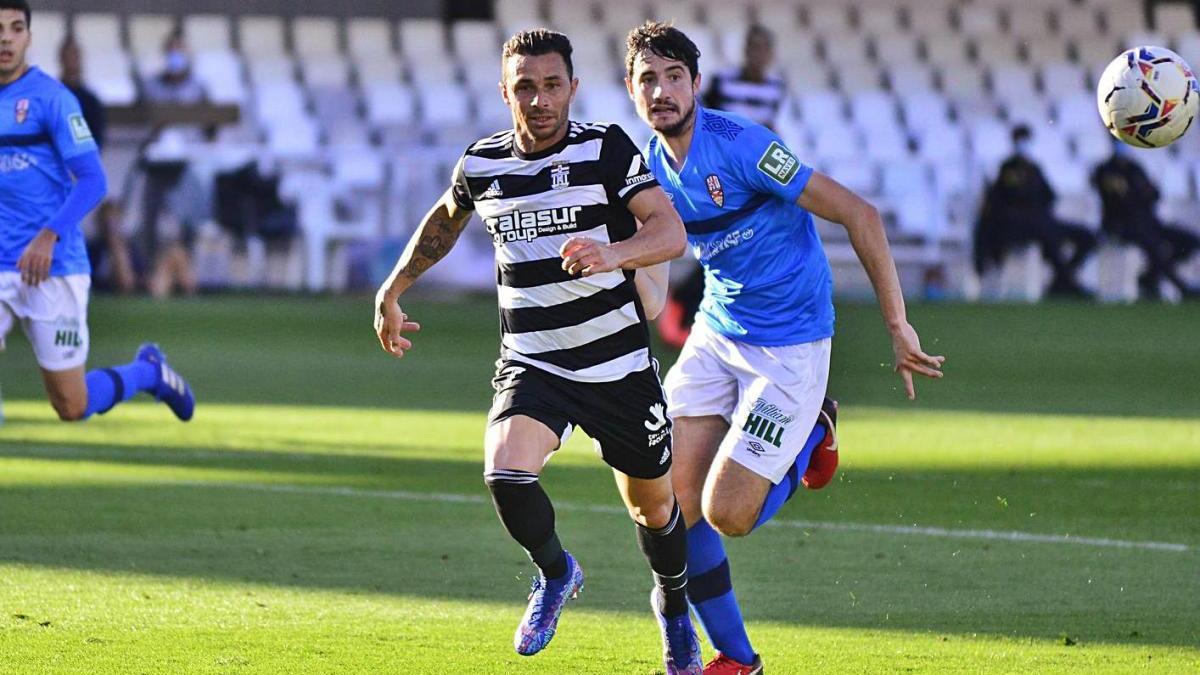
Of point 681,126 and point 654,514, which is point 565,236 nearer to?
point 654,514

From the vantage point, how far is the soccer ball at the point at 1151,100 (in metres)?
7.35

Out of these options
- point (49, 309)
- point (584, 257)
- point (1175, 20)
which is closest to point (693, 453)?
point (584, 257)

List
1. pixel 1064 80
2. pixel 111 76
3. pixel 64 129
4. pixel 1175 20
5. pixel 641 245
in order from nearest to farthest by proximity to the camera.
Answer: pixel 641 245 < pixel 64 129 < pixel 111 76 < pixel 1064 80 < pixel 1175 20

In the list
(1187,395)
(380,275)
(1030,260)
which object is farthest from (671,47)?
(1030,260)

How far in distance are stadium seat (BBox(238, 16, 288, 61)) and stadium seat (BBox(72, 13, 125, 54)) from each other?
5.09 ft

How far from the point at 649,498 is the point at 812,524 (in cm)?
304

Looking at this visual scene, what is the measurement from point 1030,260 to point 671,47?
17.2m

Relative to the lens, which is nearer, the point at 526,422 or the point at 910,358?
the point at 526,422

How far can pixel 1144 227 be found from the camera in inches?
903

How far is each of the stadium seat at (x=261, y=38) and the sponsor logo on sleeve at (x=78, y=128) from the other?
16.6 meters

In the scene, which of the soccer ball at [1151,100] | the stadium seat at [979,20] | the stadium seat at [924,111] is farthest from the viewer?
the stadium seat at [979,20]

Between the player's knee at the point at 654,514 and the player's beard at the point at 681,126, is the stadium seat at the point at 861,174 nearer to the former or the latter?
the player's beard at the point at 681,126

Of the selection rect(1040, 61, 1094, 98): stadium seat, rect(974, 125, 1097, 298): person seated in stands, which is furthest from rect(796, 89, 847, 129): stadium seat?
rect(974, 125, 1097, 298): person seated in stands

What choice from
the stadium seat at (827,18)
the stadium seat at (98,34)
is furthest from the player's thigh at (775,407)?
the stadium seat at (827,18)
